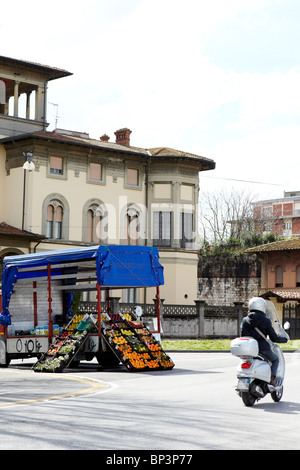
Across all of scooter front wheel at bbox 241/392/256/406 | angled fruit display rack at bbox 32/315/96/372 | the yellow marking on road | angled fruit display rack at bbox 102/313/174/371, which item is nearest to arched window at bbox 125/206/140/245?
angled fruit display rack at bbox 102/313/174/371

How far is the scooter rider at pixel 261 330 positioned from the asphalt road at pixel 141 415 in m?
0.72

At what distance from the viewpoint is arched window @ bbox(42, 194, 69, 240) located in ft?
156

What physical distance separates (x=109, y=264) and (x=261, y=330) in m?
8.10

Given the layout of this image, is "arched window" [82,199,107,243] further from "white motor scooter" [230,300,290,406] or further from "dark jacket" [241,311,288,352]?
"white motor scooter" [230,300,290,406]

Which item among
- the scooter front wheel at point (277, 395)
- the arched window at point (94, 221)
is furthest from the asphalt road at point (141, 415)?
the arched window at point (94, 221)

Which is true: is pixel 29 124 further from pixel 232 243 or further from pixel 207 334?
pixel 232 243

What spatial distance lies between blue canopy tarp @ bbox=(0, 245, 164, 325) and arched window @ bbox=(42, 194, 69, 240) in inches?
993

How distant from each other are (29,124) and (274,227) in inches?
2337

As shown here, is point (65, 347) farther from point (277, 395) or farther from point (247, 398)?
point (247, 398)

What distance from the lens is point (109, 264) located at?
1977cm

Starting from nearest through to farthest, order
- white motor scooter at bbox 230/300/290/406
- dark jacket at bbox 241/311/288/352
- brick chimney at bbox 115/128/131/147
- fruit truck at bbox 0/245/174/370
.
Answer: white motor scooter at bbox 230/300/290/406 < dark jacket at bbox 241/311/288/352 < fruit truck at bbox 0/245/174/370 < brick chimney at bbox 115/128/131/147

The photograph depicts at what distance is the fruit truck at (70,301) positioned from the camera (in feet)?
64.5

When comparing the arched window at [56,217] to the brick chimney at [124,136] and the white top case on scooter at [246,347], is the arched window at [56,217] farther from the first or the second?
the white top case on scooter at [246,347]
